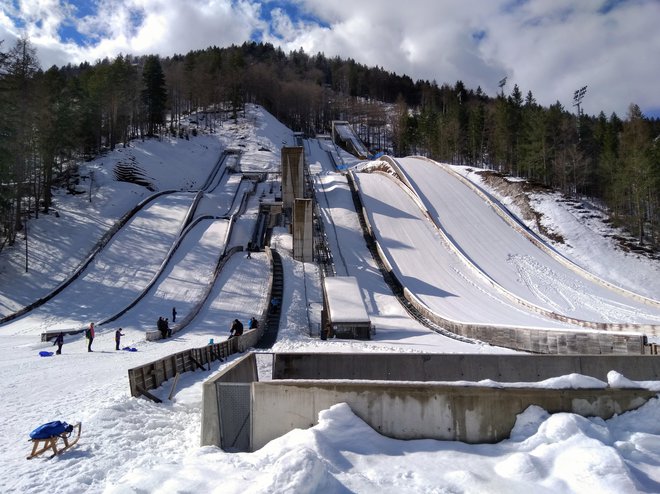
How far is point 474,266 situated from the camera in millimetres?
24594

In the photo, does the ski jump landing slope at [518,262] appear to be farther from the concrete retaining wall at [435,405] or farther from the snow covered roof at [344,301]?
the concrete retaining wall at [435,405]

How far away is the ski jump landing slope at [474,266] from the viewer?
727 inches

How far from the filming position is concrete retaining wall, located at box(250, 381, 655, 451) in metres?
5.62

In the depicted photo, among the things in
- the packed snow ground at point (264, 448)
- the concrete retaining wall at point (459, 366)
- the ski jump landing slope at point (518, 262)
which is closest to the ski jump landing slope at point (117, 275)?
the packed snow ground at point (264, 448)

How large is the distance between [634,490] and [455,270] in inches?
835

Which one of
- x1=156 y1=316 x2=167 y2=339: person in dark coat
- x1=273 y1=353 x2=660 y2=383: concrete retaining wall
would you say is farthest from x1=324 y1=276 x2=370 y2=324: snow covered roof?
x1=273 y1=353 x2=660 y2=383: concrete retaining wall

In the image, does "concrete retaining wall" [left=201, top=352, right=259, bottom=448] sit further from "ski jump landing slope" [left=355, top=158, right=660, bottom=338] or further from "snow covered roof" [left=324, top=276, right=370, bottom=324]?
"ski jump landing slope" [left=355, top=158, right=660, bottom=338]

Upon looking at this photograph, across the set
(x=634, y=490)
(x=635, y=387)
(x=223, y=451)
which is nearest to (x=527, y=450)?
(x=634, y=490)

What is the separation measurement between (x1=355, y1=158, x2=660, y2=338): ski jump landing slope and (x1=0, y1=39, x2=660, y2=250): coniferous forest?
8.44m

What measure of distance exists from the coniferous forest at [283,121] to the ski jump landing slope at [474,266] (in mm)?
8436

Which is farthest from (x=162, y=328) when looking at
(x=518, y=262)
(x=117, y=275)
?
(x=518, y=262)

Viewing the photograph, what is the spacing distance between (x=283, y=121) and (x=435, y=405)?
8231cm

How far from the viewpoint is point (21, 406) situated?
7.87 m

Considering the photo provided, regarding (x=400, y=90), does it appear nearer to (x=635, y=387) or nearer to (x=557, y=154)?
(x=557, y=154)
